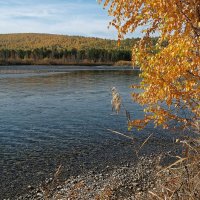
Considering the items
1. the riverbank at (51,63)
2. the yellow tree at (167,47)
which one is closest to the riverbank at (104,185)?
the yellow tree at (167,47)

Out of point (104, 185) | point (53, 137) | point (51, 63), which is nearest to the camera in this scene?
point (104, 185)

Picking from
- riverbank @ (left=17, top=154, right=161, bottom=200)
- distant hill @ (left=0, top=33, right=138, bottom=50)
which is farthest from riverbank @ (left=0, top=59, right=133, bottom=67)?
riverbank @ (left=17, top=154, right=161, bottom=200)

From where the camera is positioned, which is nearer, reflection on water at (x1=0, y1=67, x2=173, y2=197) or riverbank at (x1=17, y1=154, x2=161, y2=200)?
riverbank at (x1=17, y1=154, x2=161, y2=200)

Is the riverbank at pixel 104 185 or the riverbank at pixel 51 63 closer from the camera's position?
the riverbank at pixel 104 185

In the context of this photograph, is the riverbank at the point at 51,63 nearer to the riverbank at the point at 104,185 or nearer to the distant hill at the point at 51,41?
the distant hill at the point at 51,41

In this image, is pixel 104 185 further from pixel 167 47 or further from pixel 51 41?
pixel 51 41

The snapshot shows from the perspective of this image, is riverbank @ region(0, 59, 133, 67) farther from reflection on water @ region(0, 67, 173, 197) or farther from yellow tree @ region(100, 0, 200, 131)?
yellow tree @ region(100, 0, 200, 131)

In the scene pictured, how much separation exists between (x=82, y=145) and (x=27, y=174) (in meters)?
4.50

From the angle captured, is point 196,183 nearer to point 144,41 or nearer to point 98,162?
point 144,41

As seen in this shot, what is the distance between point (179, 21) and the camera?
8352 millimetres

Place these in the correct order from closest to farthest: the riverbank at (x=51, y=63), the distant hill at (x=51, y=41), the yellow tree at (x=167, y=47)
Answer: the yellow tree at (x=167, y=47), the riverbank at (x=51, y=63), the distant hill at (x=51, y=41)

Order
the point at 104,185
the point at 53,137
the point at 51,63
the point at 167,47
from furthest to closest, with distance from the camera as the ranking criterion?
the point at 51,63
the point at 53,137
the point at 104,185
the point at 167,47

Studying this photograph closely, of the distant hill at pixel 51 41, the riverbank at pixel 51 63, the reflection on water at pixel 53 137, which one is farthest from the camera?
the distant hill at pixel 51 41

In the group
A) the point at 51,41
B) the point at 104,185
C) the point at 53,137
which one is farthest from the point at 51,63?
the point at 104,185
